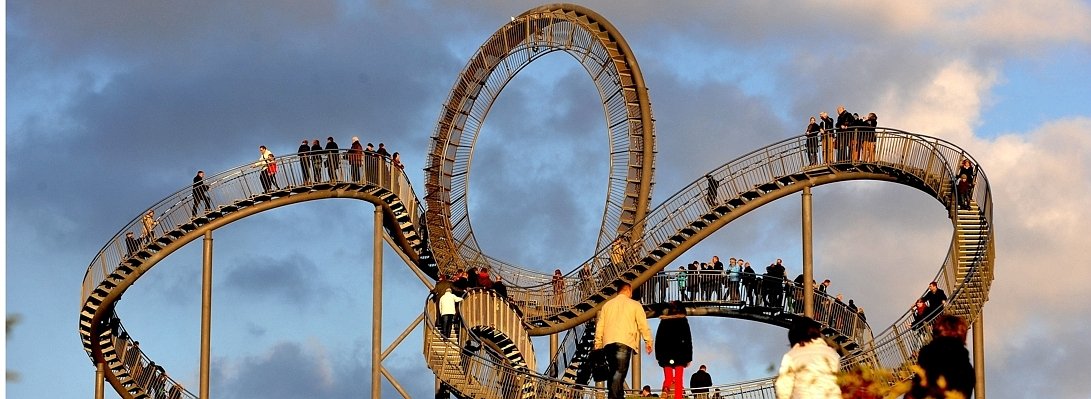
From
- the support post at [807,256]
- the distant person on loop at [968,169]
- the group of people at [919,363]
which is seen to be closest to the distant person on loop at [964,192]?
the distant person on loop at [968,169]

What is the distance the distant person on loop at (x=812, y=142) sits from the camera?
34031 millimetres

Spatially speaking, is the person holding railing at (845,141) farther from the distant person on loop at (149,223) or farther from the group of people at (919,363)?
the group of people at (919,363)

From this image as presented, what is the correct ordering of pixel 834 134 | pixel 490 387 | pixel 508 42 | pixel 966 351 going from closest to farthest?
pixel 966 351
pixel 490 387
pixel 834 134
pixel 508 42

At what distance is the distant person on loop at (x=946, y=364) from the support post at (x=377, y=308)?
22.4 m

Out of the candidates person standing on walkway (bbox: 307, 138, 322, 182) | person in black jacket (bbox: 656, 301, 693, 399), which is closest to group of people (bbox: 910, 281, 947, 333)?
person in black jacket (bbox: 656, 301, 693, 399)

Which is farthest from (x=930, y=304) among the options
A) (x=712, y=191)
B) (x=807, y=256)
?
(x=712, y=191)

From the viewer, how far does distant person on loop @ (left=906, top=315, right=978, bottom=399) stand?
13.8 meters

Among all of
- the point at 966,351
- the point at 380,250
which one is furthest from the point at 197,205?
the point at 966,351

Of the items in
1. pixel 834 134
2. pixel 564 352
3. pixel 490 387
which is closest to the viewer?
pixel 490 387

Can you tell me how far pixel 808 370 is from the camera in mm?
14516

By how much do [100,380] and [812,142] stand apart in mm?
14321

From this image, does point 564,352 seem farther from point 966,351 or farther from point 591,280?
point 966,351

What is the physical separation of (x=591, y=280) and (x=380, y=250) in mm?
3861

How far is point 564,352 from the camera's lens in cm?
4000
